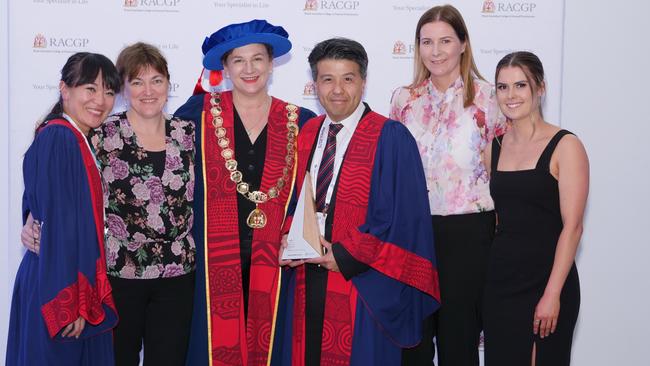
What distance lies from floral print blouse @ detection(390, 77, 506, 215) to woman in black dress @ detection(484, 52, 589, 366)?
0.22 m

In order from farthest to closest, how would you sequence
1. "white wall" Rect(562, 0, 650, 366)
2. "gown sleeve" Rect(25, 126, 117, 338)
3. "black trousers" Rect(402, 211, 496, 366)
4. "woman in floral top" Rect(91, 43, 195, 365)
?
"white wall" Rect(562, 0, 650, 366) → "black trousers" Rect(402, 211, 496, 366) → "woman in floral top" Rect(91, 43, 195, 365) → "gown sleeve" Rect(25, 126, 117, 338)

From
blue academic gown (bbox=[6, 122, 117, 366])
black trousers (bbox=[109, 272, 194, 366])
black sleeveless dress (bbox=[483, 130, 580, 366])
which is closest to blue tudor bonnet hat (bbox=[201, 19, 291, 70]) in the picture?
blue academic gown (bbox=[6, 122, 117, 366])

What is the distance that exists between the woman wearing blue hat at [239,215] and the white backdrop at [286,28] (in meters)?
1.34

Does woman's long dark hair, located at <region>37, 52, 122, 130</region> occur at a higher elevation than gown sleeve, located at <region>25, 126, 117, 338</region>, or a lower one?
higher

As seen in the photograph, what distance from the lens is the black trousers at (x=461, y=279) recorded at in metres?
3.13

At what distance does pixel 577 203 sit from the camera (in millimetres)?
2678

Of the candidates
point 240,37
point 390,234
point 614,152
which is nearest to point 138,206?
Answer: point 240,37

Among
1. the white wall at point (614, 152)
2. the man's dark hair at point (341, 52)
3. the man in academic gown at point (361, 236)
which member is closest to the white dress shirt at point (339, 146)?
the man in academic gown at point (361, 236)

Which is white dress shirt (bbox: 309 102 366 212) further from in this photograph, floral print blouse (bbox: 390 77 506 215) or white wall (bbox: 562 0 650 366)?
white wall (bbox: 562 0 650 366)

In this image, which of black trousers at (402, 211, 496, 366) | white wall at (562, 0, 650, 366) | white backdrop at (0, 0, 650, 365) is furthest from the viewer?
white wall at (562, 0, 650, 366)

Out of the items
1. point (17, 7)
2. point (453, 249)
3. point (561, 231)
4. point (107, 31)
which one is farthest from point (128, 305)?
point (17, 7)

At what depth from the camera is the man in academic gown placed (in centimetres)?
296

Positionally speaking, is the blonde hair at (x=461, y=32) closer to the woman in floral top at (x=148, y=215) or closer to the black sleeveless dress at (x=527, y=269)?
the black sleeveless dress at (x=527, y=269)

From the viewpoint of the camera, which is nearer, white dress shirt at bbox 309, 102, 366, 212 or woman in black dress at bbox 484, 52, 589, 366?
woman in black dress at bbox 484, 52, 589, 366
